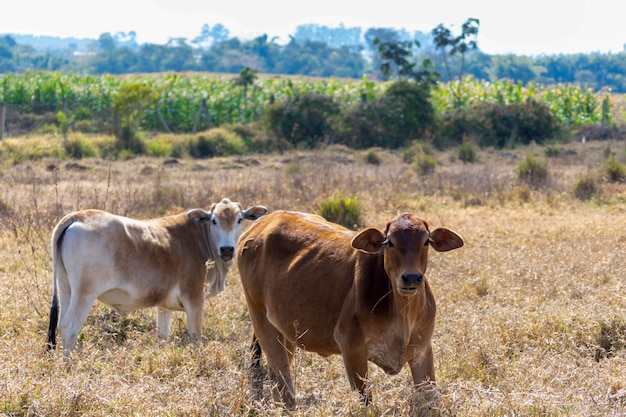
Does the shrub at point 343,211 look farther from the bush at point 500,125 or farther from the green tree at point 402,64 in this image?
the green tree at point 402,64

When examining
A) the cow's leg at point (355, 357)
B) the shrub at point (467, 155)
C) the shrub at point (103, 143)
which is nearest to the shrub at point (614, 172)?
the shrub at point (467, 155)

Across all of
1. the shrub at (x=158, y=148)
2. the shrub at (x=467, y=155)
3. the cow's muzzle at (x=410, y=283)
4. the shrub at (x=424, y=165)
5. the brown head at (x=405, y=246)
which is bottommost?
the shrub at (x=158, y=148)

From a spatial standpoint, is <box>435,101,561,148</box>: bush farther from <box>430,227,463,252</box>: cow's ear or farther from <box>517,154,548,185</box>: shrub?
<box>430,227,463,252</box>: cow's ear

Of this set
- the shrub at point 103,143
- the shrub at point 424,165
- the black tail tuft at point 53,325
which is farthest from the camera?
the shrub at point 103,143

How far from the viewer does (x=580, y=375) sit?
588 cm

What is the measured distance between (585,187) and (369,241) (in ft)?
40.4

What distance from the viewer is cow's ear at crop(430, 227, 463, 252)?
5199mm

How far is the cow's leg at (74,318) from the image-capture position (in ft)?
23.0

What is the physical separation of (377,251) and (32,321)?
3.95 meters

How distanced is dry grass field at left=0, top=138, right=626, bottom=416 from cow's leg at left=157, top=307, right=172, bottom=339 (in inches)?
3.7

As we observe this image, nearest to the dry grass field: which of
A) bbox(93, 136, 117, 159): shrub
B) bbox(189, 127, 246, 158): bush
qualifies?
bbox(93, 136, 117, 159): shrub

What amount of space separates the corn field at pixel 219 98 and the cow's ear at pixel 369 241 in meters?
28.0

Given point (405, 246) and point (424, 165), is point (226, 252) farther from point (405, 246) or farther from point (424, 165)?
point (424, 165)

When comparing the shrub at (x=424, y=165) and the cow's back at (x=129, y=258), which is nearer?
the cow's back at (x=129, y=258)
